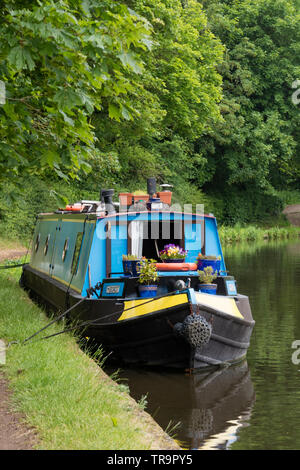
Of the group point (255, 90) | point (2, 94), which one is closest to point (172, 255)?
point (2, 94)

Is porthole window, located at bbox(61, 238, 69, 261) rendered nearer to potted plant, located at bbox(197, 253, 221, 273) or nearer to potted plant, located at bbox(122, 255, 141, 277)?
potted plant, located at bbox(122, 255, 141, 277)

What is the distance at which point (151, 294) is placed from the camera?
10.0m

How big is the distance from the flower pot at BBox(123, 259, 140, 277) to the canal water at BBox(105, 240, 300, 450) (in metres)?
1.37

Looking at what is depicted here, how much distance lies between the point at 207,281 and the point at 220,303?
0.40 metres

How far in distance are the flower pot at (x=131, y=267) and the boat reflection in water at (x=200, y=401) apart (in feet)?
4.51

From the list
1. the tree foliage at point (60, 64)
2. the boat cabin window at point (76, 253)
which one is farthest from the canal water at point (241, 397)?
the tree foliage at point (60, 64)

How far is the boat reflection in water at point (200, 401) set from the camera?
24.0 ft

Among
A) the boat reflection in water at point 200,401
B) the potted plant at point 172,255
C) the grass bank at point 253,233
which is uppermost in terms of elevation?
the potted plant at point 172,255

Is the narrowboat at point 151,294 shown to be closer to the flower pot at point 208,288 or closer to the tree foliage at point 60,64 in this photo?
the flower pot at point 208,288

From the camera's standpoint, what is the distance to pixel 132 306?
32.8 feet

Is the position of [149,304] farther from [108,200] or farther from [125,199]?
[108,200]

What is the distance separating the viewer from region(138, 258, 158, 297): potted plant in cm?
1001

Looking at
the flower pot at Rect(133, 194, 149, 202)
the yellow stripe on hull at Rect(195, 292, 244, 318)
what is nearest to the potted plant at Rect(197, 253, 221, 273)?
the yellow stripe on hull at Rect(195, 292, 244, 318)
